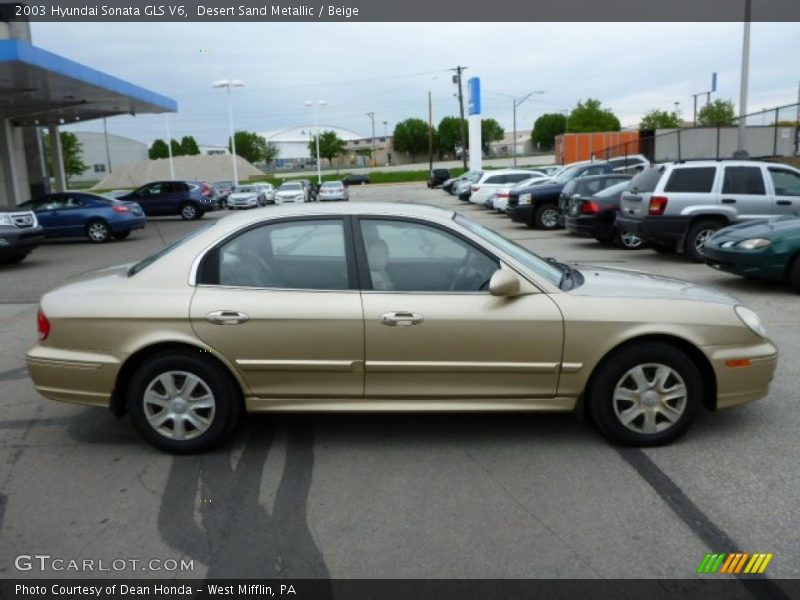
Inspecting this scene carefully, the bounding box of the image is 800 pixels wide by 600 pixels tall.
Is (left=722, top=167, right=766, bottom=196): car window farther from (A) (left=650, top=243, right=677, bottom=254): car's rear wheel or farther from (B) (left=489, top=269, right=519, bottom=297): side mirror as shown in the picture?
(B) (left=489, top=269, right=519, bottom=297): side mirror

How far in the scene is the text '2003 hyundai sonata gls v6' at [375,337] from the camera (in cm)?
417

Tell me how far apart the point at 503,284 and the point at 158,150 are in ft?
408

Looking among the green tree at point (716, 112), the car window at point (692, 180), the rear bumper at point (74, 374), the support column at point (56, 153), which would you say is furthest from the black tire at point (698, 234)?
the green tree at point (716, 112)

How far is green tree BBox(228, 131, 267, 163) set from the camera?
12262cm

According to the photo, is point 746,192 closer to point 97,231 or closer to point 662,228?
point 662,228

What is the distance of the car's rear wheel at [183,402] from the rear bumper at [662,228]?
9316 millimetres

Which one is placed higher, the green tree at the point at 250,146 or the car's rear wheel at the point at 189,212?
the green tree at the point at 250,146

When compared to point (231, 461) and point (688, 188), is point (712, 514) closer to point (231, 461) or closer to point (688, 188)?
point (231, 461)

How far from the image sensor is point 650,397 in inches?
168

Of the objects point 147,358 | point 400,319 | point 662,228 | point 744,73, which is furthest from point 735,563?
point 744,73

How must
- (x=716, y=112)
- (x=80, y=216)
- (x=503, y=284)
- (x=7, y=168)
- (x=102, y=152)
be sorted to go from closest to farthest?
(x=503, y=284), (x=80, y=216), (x=7, y=168), (x=716, y=112), (x=102, y=152)

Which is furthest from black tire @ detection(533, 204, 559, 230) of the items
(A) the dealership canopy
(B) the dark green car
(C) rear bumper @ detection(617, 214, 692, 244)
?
(A) the dealership canopy

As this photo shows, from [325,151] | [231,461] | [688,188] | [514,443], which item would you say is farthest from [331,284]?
[325,151]

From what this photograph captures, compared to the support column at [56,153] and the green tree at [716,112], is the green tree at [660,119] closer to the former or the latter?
the green tree at [716,112]
